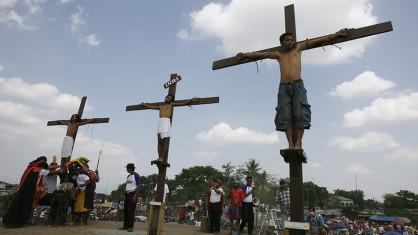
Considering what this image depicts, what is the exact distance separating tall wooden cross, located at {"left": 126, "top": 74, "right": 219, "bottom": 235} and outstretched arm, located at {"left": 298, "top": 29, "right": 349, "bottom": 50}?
12.6ft

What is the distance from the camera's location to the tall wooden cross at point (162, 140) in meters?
7.39

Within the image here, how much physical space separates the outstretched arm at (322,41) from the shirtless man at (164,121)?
14.1 ft

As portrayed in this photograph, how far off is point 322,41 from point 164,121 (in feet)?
A: 15.7

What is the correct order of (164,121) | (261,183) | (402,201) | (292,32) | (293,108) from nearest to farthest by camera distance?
(293,108)
(292,32)
(164,121)
(261,183)
(402,201)

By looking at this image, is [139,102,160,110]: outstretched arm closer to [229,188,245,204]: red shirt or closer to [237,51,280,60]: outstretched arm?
[229,188,245,204]: red shirt

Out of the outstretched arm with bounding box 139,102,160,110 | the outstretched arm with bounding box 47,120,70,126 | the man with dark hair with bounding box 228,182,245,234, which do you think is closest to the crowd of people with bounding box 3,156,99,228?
the outstretched arm with bounding box 139,102,160,110

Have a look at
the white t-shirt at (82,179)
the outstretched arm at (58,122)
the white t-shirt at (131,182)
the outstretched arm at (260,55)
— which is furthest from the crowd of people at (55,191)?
the outstretched arm at (260,55)

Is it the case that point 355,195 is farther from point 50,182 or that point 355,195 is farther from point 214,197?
point 50,182

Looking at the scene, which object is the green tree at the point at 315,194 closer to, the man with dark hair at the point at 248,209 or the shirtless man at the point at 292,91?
the man with dark hair at the point at 248,209

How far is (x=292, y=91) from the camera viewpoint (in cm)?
450

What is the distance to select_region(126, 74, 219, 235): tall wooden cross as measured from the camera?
739cm

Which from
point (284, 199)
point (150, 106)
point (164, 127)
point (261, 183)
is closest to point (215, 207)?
point (284, 199)

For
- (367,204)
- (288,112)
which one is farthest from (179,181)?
(288,112)

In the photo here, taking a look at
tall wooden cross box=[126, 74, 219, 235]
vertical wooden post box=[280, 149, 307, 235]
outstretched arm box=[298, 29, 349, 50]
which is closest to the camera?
vertical wooden post box=[280, 149, 307, 235]
